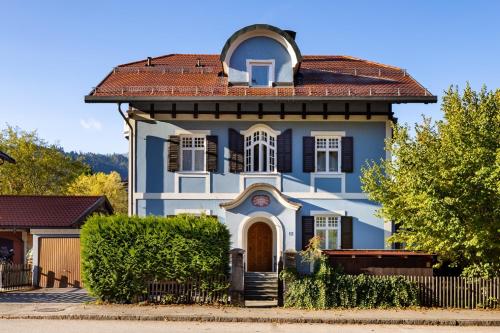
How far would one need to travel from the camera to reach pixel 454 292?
18.1 metres

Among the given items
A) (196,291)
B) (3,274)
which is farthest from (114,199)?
(196,291)

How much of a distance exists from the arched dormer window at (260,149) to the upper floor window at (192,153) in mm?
1696

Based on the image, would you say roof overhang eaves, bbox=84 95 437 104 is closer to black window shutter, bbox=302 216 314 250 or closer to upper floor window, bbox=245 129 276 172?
upper floor window, bbox=245 129 276 172

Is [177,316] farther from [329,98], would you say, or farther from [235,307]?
[329,98]

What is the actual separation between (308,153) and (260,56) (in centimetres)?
420

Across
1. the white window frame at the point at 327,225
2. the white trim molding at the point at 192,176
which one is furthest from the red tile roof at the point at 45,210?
the white window frame at the point at 327,225

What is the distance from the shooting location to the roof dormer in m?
23.2

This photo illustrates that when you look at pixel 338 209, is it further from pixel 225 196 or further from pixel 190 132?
pixel 190 132

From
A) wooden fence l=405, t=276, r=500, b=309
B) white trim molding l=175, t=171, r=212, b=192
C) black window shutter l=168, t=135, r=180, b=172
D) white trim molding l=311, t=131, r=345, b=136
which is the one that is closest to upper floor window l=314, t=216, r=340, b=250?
white trim molding l=311, t=131, r=345, b=136

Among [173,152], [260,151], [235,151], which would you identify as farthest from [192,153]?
[260,151]

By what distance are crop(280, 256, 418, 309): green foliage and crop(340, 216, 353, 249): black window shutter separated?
459cm

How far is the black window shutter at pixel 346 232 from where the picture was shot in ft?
74.4

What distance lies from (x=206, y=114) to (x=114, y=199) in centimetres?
3072

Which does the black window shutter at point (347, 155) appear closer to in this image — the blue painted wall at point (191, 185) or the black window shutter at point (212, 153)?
the black window shutter at point (212, 153)
